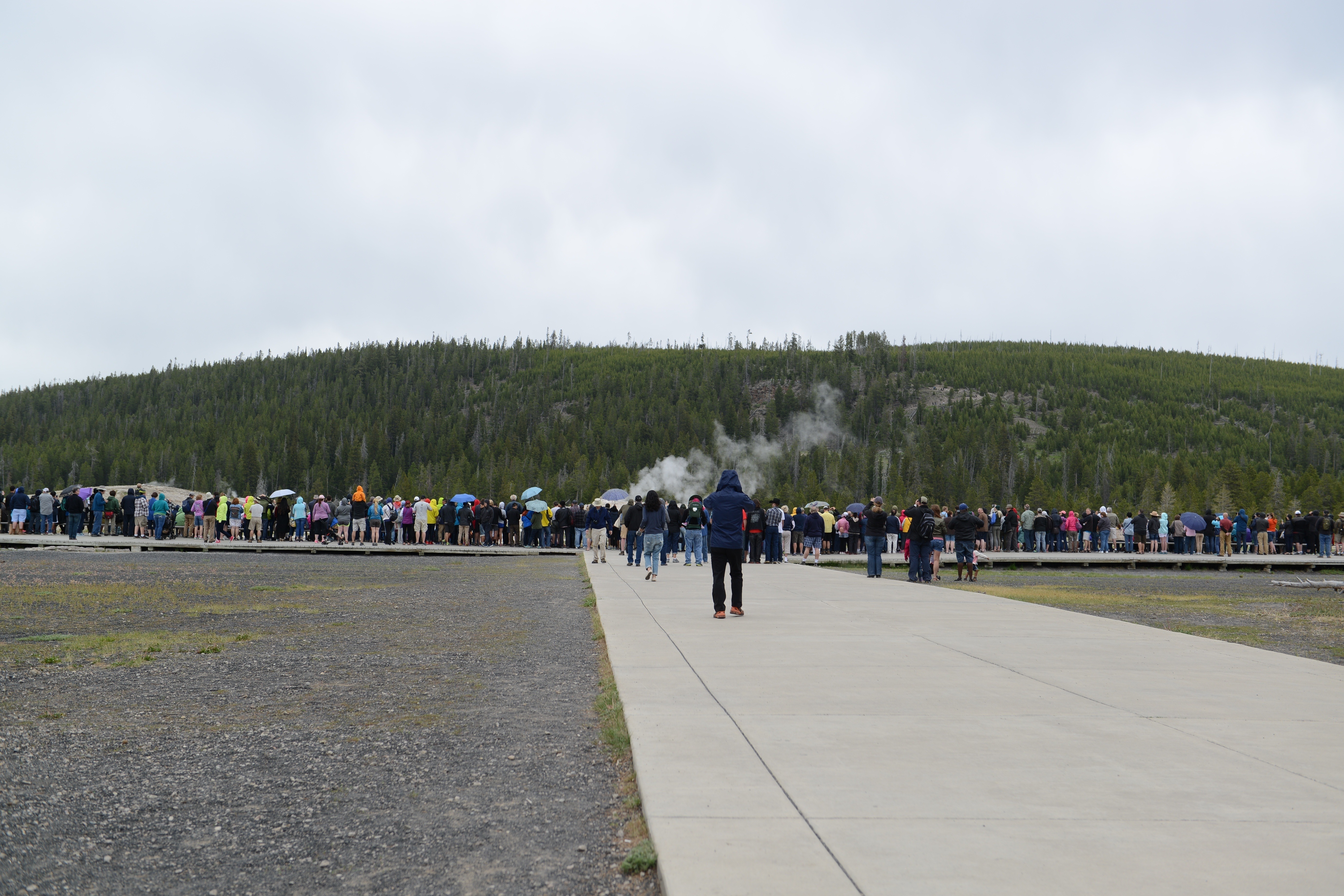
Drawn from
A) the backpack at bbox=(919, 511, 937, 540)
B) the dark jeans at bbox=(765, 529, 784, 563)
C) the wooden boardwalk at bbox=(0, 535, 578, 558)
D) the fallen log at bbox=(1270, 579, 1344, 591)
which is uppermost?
the backpack at bbox=(919, 511, 937, 540)

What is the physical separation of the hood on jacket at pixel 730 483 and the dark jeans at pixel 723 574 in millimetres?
804

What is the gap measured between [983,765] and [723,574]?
721 centimetres

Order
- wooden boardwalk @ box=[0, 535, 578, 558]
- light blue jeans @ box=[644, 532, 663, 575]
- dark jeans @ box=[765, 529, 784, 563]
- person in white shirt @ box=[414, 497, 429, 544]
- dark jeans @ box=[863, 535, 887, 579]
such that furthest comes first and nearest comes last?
1. person in white shirt @ box=[414, 497, 429, 544]
2. wooden boardwalk @ box=[0, 535, 578, 558]
3. dark jeans @ box=[765, 529, 784, 563]
4. dark jeans @ box=[863, 535, 887, 579]
5. light blue jeans @ box=[644, 532, 663, 575]

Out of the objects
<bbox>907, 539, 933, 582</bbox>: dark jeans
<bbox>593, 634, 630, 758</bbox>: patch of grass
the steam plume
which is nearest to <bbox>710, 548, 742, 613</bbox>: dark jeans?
<bbox>593, 634, 630, 758</bbox>: patch of grass

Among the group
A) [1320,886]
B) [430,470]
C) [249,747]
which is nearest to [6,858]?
[249,747]

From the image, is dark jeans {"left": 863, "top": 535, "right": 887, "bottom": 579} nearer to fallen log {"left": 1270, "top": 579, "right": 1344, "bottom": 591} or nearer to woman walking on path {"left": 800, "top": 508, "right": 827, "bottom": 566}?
woman walking on path {"left": 800, "top": 508, "right": 827, "bottom": 566}

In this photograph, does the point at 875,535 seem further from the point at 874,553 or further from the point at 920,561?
the point at 920,561

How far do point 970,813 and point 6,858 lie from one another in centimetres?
375

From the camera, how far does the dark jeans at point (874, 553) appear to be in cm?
2209

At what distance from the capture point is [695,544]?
2492 cm

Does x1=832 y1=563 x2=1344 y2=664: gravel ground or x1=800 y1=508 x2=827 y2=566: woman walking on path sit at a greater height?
x1=800 y1=508 x2=827 y2=566: woman walking on path

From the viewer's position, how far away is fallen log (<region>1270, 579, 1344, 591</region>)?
75.9 feet

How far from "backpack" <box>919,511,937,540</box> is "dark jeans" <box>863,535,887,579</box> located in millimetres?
1096

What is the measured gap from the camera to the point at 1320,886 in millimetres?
3615
